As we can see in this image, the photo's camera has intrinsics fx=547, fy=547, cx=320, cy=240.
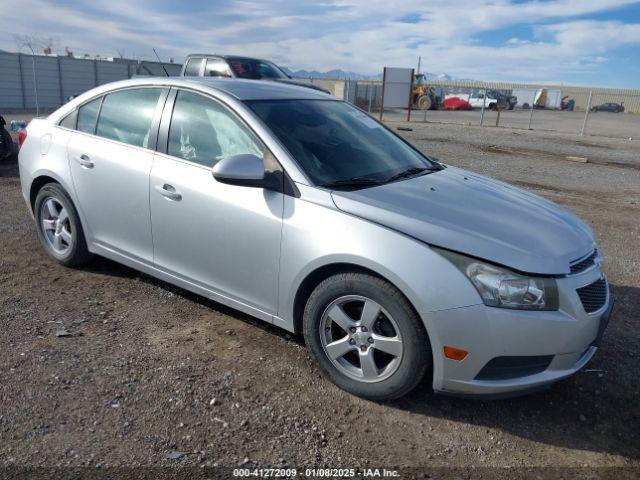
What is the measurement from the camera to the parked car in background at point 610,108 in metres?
54.0

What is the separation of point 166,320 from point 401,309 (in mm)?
1948

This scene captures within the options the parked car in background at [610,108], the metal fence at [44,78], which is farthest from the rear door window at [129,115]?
the parked car in background at [610,108]

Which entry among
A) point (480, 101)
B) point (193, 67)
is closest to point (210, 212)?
point (193, 67)

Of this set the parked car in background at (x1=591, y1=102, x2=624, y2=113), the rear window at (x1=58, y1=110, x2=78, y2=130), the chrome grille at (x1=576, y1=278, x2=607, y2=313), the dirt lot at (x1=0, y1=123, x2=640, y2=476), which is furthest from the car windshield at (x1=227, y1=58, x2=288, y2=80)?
the parked car in background at (x1=591, y1=102, x2=624, y2=113)

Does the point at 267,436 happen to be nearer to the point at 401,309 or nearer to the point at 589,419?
the point at 401,309

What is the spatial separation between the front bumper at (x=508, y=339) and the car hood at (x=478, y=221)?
22cm

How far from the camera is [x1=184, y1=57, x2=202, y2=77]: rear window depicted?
1463cm

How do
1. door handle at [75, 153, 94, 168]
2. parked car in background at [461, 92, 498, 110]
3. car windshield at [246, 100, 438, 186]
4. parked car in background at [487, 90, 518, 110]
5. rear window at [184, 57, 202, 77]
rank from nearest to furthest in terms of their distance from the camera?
car windshield at [246, 100, 438, 186], door handle at [75, 153, 94, 168], rear window at [184, 57, 202, 77], parked car in background at [487, 90, 518, 110], parked car in background at [461, 92, 498, 110]

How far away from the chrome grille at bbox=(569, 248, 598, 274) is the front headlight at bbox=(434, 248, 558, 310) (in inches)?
10.7

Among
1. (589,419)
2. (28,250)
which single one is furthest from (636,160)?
(28,250)

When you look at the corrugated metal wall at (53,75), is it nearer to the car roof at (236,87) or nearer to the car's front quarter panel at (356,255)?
the car roof at (236,87)

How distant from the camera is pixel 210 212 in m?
3.51

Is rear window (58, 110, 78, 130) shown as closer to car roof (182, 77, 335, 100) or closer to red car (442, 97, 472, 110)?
car roof (182, 77, 335, 100)

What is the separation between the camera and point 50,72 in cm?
2534
